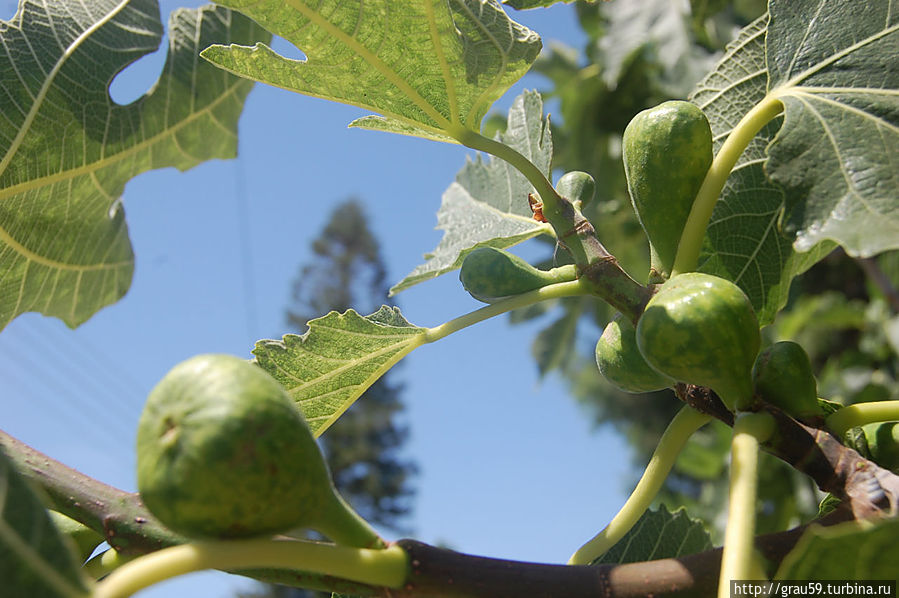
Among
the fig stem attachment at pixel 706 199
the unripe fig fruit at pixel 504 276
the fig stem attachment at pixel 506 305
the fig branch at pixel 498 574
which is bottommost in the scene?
the fig branch at pixel 498 574

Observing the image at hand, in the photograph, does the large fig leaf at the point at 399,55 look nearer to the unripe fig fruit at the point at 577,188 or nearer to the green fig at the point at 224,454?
the unripe fig fruit at the point at 577,188

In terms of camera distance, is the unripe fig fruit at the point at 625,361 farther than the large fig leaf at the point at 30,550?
Yes

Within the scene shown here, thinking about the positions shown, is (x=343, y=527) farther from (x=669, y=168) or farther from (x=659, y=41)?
(x=659, y=41)

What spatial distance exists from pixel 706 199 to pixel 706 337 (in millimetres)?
272

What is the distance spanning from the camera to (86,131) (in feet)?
5.20

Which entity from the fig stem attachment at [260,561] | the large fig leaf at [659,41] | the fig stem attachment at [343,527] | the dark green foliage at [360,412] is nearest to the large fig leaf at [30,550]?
the fig stem attachment at [260,561]

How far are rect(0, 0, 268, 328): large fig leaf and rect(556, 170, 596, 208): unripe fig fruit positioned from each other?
32.7 inches

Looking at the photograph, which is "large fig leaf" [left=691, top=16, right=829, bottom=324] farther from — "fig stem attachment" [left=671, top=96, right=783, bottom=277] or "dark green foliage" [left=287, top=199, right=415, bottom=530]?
"dark green foliage" [left=287, top=199, right=415, bottom=530]

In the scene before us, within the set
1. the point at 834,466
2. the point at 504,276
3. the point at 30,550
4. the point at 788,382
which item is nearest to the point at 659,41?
the point at 504,276

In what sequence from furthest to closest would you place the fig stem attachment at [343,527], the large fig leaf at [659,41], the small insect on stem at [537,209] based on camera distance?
the large fig leaf at [659,41], the small insect on stem at [537,209], the fig stem attachment at [343,527]

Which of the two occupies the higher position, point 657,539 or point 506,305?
point 506,305

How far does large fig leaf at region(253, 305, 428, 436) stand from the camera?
1167 mm

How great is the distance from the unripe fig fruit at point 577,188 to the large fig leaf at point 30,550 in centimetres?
87

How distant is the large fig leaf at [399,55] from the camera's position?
1085mm
